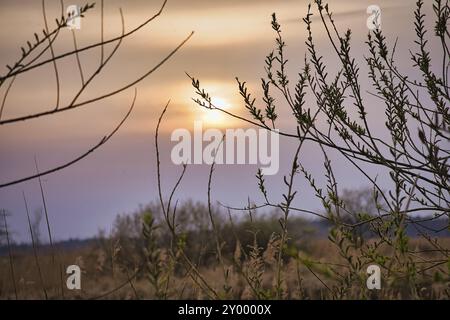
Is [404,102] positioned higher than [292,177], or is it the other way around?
[404,102]

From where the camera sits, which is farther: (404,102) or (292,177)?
(404,102)

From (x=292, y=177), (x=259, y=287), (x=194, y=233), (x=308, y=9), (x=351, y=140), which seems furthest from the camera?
(x=194, y=233)

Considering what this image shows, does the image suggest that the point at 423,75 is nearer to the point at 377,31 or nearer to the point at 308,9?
the point at 377,31

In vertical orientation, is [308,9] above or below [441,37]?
above

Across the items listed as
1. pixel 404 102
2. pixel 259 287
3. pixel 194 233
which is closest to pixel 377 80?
pixel 404 102
